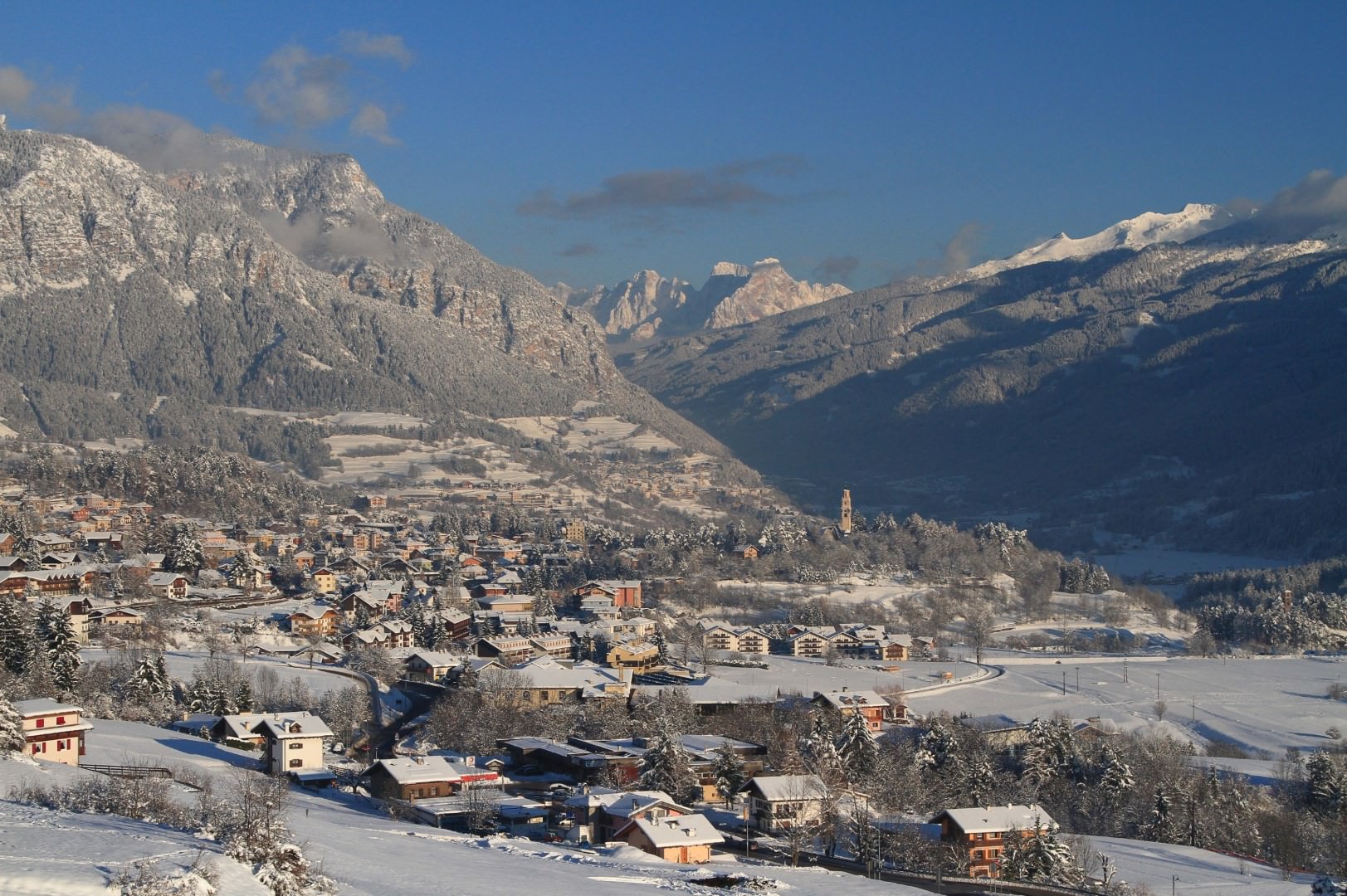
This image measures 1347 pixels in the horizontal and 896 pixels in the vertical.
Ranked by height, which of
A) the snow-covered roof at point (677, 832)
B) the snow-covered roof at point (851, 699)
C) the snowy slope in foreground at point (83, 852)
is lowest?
the snow-covered roof at point (677, 832)

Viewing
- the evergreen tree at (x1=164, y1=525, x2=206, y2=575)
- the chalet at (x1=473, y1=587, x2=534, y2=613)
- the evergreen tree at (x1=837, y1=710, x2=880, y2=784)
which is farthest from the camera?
the chalet at (x1=473, y1=587, x2=534, y2=613)

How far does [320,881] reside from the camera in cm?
2362

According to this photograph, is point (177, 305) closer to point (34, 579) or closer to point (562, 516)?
point (562, 516)

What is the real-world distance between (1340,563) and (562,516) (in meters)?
61.9

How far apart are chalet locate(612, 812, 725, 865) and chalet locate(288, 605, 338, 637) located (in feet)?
134

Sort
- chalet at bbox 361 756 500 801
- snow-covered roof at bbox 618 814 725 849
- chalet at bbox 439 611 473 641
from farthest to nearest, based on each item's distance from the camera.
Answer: chalet at bbox 439 611 473 641 < chalet at bbox 361 756 500 801 < snow-covered roof at bbox 618 814 725 849

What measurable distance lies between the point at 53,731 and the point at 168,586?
41134 millimetres

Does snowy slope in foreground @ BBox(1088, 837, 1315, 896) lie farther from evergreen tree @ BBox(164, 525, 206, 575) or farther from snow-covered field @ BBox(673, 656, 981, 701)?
evergreen tree @ BBox(164, 525, 206, 575)

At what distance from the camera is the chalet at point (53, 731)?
119ft

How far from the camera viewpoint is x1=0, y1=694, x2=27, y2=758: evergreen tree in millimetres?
33656

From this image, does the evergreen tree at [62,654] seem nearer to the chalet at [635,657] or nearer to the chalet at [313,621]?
the chalet at [313,621]

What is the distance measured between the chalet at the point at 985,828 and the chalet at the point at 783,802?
10.5 feet

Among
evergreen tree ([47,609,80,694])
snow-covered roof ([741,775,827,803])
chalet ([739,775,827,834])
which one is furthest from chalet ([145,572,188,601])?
chalet ([739,775,827,834])

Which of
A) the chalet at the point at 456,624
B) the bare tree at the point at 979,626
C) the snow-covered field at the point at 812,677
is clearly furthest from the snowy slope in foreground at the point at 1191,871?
Result: the bare tree at the point at 979,626
